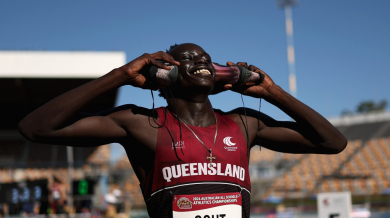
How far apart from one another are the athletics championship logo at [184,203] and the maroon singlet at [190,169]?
38 mm

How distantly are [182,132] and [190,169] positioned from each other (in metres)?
0.22

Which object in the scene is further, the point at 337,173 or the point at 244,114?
the point at 337,173

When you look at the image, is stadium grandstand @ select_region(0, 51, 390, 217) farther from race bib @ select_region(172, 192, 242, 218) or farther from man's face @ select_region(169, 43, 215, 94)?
race bib @ select_region(172, 192, 242, 218)

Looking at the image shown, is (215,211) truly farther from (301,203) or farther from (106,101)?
(301,203)

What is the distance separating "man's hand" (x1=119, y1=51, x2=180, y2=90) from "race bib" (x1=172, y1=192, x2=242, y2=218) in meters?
0.62

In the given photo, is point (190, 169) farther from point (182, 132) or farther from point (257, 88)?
point (257, 88)

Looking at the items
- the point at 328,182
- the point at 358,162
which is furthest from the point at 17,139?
the point at 358,162

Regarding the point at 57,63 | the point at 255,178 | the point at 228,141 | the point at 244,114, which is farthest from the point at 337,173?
the point at 228,141

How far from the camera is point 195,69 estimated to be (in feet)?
7.48

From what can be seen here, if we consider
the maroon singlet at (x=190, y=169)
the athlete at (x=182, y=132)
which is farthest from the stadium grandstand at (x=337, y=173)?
the maroon singlet at (x=190, y=169)

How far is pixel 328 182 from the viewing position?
21.5m

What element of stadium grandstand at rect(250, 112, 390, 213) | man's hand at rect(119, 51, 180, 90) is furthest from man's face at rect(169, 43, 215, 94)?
stadium grandstand at rect(250, 112, 390, 213)

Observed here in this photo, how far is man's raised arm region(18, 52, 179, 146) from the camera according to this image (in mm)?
2039

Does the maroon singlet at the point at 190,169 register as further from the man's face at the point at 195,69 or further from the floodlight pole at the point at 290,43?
the floodlight pole at the point at 290,43
